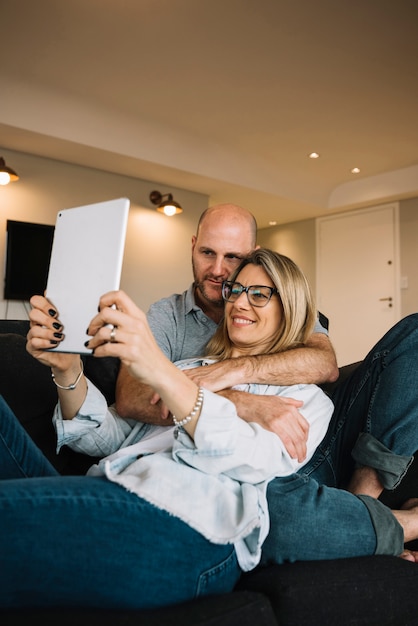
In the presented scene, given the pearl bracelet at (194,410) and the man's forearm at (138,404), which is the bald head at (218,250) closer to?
the man's forearm at (138,404)

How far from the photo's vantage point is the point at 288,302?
4.77 feet

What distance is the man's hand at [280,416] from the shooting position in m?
1.11

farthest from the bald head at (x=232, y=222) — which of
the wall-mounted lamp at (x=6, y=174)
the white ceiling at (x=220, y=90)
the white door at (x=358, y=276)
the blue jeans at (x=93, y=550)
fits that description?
the white door at (x=358, y=276)

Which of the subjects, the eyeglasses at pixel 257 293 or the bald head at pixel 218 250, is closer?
the eyeglasses at pixel 257 293

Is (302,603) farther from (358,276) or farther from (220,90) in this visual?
(358,276)

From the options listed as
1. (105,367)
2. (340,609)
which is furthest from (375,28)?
(340,609)

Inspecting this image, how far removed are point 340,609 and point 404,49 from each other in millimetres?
3740

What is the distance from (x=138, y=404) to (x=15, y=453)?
36 centimetres

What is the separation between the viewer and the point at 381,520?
114cm

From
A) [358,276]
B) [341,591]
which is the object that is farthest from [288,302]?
[358,276]

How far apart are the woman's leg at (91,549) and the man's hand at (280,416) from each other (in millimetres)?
296

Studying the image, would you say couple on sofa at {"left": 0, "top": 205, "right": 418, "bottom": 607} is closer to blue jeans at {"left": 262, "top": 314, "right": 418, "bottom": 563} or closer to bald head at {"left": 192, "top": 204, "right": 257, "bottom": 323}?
blue jeans at {"left": 262, "top": 314, "right": 418, "bottom": 563}

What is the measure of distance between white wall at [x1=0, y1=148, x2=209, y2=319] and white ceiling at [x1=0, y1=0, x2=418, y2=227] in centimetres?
15

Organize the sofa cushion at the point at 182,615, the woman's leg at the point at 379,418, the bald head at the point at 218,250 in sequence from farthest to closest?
the bald head at the point at 218,250 < the woman's leg at the point at 379,418 < the sofa cushion at the point at 182,615
